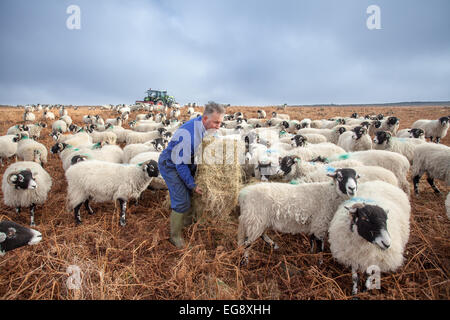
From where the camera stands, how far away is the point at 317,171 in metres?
5.16

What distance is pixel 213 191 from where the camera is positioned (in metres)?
4.11

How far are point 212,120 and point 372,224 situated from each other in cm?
255

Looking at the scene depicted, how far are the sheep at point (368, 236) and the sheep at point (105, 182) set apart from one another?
3852 mm

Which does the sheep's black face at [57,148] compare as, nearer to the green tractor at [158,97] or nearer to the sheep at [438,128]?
the sheep at [438,128]

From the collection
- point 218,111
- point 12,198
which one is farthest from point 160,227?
point 12,198

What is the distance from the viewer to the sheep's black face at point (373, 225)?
263cm

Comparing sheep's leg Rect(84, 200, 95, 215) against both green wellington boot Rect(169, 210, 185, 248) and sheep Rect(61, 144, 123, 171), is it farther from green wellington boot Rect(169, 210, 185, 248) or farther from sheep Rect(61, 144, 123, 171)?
green wellington boot Rect(169, 210, 185, 248)

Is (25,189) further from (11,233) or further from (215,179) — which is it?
(215,179)

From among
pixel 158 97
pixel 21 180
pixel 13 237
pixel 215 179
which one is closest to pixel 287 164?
pixel 215 179

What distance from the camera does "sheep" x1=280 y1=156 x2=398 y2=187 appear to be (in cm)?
472

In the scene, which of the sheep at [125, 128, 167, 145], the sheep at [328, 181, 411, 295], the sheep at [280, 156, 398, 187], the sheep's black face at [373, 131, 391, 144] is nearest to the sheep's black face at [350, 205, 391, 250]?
the sheep at [328, 181, 411, 295]

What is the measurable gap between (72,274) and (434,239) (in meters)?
5.86

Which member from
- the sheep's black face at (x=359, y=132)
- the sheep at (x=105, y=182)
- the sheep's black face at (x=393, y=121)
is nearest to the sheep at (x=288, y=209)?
the sheep at (x=105, y=182)

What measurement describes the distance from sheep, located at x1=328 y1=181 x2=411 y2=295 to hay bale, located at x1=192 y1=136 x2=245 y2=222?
6.06 ft
